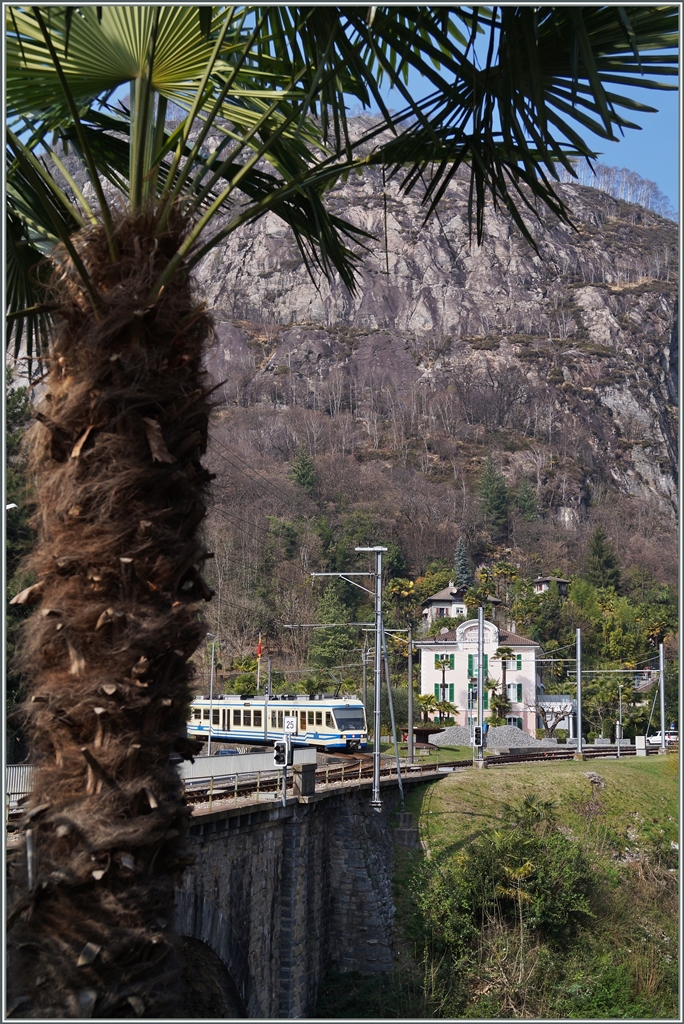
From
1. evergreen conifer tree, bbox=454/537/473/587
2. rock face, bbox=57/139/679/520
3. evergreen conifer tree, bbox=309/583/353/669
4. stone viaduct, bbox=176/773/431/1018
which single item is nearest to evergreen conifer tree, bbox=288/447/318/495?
rock face, bbox=57/139/679/520

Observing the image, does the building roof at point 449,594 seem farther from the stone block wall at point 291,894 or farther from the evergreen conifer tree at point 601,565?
the stone block wall at point 291,894

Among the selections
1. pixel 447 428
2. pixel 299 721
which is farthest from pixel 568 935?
pixel 447 428

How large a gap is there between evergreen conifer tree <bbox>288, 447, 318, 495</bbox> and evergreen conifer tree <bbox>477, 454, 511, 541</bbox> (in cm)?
1942

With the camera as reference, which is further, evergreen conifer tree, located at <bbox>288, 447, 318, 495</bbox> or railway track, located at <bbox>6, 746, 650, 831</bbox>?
evergreen conifer tree, located at <bbox>288, 447, 318, 495</bbox>

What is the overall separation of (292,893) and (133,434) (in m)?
14.9

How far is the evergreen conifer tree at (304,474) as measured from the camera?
8625 cm

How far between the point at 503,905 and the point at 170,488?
Result: 67.5ft

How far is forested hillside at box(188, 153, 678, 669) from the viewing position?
73375 millimetres

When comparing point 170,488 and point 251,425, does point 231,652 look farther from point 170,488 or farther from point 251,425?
point 170,488

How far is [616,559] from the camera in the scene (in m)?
82.8

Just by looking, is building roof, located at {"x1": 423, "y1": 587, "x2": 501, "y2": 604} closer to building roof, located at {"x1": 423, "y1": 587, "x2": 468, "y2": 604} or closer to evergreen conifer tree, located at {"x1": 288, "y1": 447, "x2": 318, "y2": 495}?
building roof, located at {"x1": 423, "y1": 587, "x2": 468, "y2": 604}

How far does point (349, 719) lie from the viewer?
1324 inches

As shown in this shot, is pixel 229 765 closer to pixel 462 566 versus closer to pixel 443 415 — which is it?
pixel 462 566

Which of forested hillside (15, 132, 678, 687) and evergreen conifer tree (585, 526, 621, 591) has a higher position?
forested hillside (15, 132, 678, 687)
